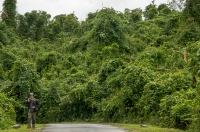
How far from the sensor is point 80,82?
1148 inches

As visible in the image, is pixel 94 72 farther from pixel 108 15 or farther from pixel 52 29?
pixel 52 29

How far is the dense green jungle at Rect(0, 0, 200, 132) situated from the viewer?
1634 cm

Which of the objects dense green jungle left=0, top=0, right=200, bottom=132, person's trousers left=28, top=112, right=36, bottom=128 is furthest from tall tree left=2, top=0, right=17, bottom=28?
person's trousers left=28, top=112, right=36, bottom=128

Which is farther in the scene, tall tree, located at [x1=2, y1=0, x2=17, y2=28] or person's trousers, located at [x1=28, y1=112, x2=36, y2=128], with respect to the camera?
tall tree, located at [x1=2, y1=0, x2=17, y2=28]

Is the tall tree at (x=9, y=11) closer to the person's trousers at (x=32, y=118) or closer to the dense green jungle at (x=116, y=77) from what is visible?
the dense green jungle at (x=116, y=77)

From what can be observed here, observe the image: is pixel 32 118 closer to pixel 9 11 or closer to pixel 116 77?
pixel 116 77

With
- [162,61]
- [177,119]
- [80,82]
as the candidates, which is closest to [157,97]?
[177,119]

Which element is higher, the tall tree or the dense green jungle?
the tall tree

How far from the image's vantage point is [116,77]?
23047 millimetres

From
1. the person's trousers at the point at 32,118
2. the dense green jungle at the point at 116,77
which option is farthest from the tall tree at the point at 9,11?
the person's trousers at the point at 32,118

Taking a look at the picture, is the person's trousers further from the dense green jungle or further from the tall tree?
the tall tree

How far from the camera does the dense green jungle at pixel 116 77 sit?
16344 millimetres

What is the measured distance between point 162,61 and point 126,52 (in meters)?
8.69

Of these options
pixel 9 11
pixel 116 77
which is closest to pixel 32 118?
pixel 116 77
